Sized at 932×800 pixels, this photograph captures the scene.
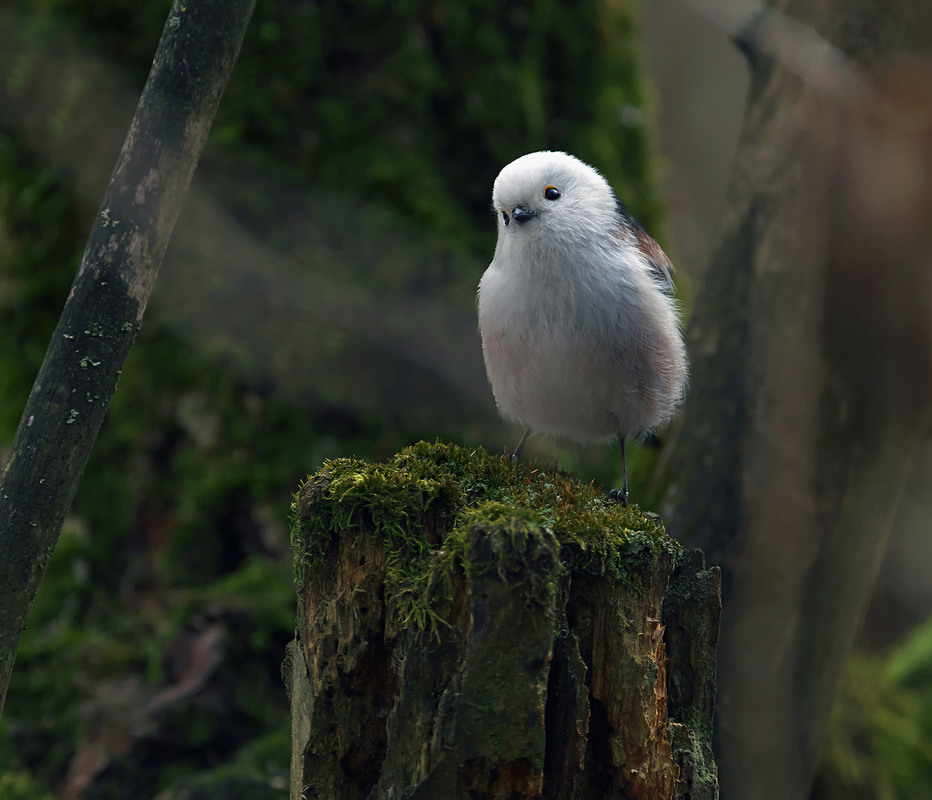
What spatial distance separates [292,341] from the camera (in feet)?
16.2

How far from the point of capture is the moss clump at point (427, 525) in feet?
7.52

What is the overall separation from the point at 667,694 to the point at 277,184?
3724 millimetres

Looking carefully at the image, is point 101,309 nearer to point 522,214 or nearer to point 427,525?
point 427,525

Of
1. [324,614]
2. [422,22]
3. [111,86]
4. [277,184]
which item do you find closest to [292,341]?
[277,184]

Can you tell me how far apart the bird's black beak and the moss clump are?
1242 millimetres

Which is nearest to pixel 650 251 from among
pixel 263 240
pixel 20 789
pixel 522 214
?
pixel 522 214

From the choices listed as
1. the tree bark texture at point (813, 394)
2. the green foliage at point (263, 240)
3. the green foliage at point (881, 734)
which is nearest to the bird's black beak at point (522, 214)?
A: the tree bark texture at point (813, 394)

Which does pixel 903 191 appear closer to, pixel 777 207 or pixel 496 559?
pixel 777 207

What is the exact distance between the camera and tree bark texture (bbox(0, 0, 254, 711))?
2381 millimetres

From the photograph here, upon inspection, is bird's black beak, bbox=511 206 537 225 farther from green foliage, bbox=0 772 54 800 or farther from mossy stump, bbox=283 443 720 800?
green foliage, bbox=0 772 54 800

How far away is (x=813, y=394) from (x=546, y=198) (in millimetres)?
1630

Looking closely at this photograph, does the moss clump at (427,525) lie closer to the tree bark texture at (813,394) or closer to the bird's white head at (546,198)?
the bird's white head at (546,198)

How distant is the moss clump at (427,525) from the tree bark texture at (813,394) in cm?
156

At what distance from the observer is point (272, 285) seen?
193 inches
